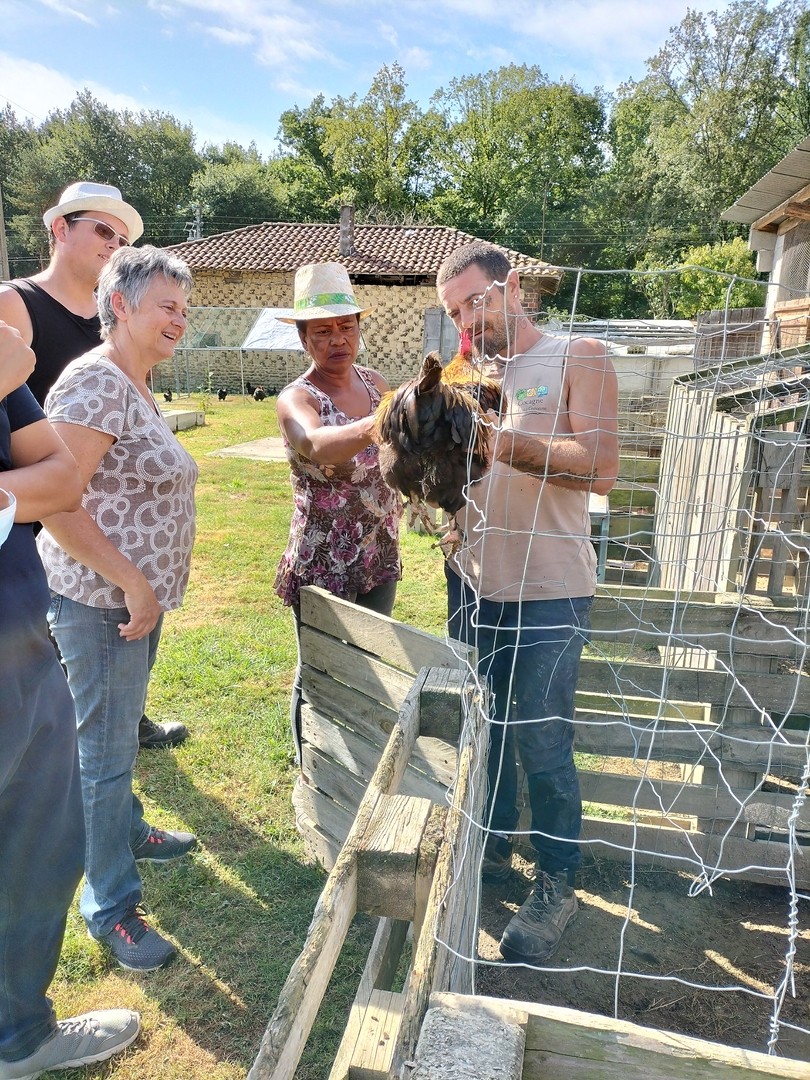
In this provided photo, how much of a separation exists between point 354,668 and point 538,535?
81 cm

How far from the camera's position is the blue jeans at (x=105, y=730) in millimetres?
2180

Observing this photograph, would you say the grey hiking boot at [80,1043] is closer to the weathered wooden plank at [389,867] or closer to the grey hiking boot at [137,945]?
the grey hiking boot at [137,945]

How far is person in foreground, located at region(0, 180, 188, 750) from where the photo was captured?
2707 millimetres

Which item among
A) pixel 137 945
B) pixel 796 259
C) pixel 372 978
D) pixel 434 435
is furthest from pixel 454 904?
pixel 796 259

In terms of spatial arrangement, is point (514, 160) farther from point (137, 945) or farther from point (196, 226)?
point (137, 945)

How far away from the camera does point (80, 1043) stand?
202 cm

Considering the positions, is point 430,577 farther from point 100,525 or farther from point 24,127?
point 24,127

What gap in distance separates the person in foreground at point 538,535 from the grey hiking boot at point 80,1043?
3.99ft

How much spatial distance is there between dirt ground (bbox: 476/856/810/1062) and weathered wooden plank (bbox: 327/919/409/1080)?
1.59 ft

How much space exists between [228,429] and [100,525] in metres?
11.5

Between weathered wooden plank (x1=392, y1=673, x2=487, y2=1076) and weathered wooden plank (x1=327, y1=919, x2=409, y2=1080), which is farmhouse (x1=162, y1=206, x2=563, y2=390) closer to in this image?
weathered wooden plank (x1=327, y1=919, x2=409, y2=1080)

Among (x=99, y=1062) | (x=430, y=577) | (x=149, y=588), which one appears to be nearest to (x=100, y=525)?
(x=149, y=588)

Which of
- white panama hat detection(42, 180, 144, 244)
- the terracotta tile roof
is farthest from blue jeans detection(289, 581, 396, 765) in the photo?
the terracotta tile roof

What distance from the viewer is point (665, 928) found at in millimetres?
2617
